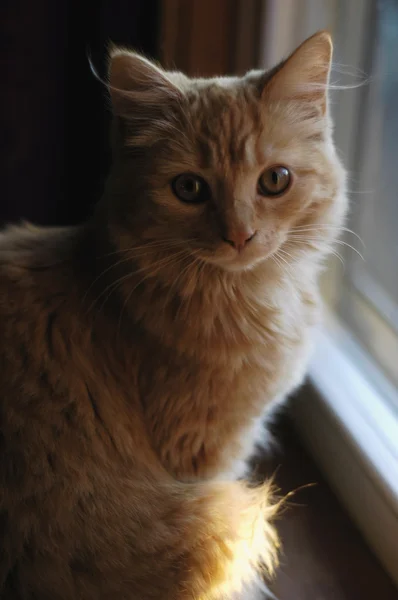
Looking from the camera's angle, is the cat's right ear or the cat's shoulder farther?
the cat's shoulder

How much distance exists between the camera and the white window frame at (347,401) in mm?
1362

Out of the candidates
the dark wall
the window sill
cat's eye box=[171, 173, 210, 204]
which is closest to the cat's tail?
the window sill

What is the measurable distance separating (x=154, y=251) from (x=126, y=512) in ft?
1.47

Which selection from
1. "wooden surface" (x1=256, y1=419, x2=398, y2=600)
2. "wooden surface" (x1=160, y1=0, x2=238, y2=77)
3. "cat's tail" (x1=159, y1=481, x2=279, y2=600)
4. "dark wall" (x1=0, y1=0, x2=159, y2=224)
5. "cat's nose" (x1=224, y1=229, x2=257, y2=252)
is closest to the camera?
"cat's nose" (x1=224, y1=229, x2=257, y2=252)

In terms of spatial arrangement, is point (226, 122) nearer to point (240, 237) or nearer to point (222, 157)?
point (222, 157)

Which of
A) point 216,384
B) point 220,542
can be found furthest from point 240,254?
point 220,542

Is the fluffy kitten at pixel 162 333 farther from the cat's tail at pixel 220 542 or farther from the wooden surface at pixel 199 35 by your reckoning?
the wooden surface at pixel 199 35

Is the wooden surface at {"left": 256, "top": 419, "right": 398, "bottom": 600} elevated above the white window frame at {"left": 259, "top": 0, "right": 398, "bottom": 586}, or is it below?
below

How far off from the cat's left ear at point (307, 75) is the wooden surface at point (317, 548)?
847mm

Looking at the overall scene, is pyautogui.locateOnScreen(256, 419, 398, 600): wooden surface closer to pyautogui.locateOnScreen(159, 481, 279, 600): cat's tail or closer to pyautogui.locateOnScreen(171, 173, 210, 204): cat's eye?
pyautogui.locateOnScreen(159, 481, 279, 600): cat's tail

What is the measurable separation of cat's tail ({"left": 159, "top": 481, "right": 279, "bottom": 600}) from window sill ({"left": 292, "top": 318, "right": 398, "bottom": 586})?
0.73 ft

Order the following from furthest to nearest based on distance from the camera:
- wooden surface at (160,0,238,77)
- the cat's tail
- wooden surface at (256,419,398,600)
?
wooden surface at (160,0,238,77), wooden surface at (256,419,398,600), the cat's tail

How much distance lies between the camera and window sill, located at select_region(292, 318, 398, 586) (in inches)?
52.8

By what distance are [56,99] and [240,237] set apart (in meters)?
1.25
